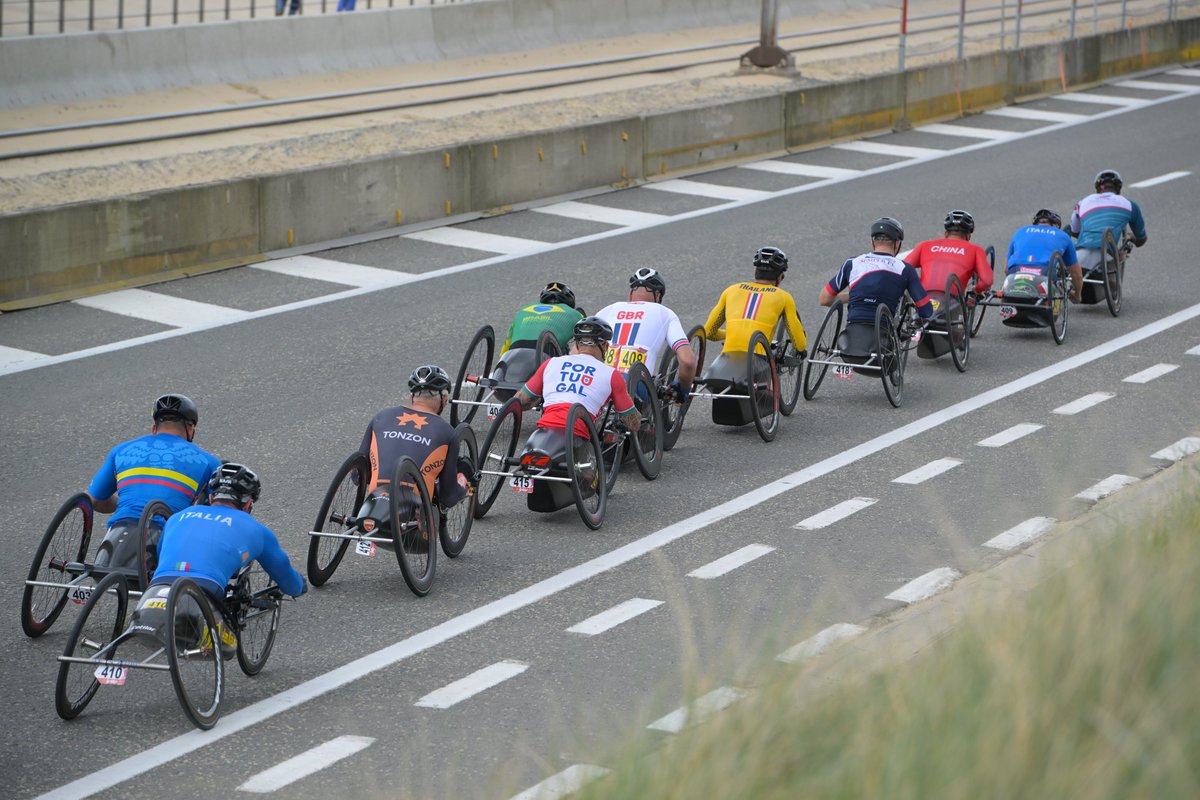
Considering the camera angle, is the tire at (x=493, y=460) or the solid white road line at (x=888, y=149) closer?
the tire at (x=493, y=460)

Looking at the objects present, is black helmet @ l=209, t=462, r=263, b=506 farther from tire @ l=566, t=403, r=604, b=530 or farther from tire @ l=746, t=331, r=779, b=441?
tire @ l=746, t=331, r=779, b=441

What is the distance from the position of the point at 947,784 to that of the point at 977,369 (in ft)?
39.3

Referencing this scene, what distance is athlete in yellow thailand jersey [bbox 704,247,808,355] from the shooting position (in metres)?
14.0

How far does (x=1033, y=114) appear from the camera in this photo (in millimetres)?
31984

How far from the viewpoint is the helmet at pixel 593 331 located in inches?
475

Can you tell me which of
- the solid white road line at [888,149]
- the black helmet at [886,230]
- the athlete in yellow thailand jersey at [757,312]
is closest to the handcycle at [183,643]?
the athlete in yellow thailand jersey at [757,312]

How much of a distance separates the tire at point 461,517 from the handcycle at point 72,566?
2.10 m

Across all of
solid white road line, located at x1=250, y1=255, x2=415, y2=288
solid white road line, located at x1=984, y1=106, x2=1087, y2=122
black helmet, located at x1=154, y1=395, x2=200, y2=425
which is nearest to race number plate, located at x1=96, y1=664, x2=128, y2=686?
black helmet, located at x1=154, y1=395, x2=200, y2=425

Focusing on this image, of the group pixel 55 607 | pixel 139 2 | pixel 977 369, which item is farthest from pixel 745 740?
pixel 139 2

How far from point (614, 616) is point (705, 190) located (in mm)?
15947

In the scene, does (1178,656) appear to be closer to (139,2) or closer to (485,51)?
(485,51)

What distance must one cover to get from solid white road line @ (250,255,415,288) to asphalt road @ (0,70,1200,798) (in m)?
0.26

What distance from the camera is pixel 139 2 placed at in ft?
137

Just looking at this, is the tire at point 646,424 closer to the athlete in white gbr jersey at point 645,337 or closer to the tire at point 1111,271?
the athlete in white gbr jersey at point 645,337
